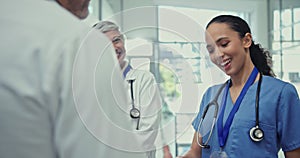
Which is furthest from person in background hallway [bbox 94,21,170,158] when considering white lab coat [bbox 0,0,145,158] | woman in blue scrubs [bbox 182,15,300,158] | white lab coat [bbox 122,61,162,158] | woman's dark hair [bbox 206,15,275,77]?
white lab coat [bbox 0,0,145,158]

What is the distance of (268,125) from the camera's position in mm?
988

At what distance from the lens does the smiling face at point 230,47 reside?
40.9 inches

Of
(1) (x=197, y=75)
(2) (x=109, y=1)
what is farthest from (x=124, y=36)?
(2) (x=109, y=1)

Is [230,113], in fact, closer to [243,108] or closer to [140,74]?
[243,108]

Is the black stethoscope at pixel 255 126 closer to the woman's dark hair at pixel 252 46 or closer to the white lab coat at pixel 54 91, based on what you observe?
the woman's dark hair at pixel 252 46

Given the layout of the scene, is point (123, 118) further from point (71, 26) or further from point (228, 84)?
point (228, 84)

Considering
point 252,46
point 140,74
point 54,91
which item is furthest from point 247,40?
point 54,91

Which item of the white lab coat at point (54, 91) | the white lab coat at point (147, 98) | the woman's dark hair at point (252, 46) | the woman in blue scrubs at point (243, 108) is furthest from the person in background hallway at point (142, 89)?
the white lab coat at point (54, 91)

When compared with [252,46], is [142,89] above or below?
below

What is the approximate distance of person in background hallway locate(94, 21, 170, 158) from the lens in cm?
82

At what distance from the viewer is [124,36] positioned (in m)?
0.86

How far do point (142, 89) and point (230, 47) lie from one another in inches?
11.3

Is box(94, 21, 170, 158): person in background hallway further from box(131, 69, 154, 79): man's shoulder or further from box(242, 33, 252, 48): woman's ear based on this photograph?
box(242, 33, 252, 48): woman's ear

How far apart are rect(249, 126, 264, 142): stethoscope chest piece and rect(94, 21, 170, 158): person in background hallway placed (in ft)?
0.81
